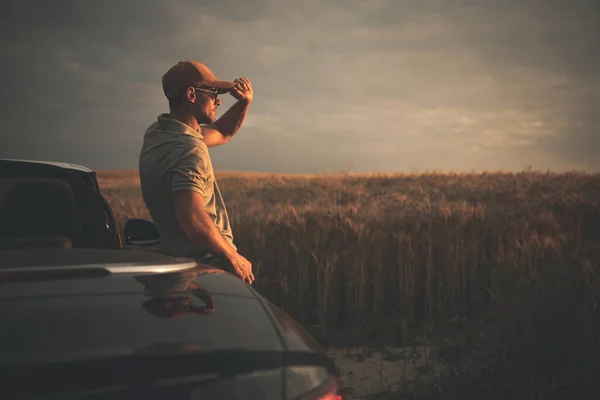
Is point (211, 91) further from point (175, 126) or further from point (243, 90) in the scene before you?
point (243, 90)

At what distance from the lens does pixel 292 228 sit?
625 centimetres

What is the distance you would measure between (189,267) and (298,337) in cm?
47

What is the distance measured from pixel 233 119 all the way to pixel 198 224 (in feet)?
3.97

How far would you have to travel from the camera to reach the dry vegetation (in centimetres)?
385

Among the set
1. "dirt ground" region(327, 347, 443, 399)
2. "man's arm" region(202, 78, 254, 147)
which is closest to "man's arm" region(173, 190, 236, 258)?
"man's arm" region(202, 78, 254, 147)

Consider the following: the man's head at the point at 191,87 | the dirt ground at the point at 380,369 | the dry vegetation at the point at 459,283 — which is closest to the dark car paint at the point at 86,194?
the man's head at the point at 191,87

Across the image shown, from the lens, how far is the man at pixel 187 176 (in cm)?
254

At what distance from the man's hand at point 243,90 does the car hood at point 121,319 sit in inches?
72.4

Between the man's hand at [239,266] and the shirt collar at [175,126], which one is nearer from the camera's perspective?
the man's hand at [239,266]

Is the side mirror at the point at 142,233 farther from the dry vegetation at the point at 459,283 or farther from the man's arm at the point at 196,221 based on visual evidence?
the dry vegetation at the point at 459,283

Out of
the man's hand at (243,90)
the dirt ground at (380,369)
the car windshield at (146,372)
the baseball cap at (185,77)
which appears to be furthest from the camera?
the dirt ground at (380,369)

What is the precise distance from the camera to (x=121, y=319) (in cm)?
125

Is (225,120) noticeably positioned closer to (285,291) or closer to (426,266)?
(285,291)

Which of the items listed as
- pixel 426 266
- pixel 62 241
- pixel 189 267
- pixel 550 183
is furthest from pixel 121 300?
pixel 550 183
